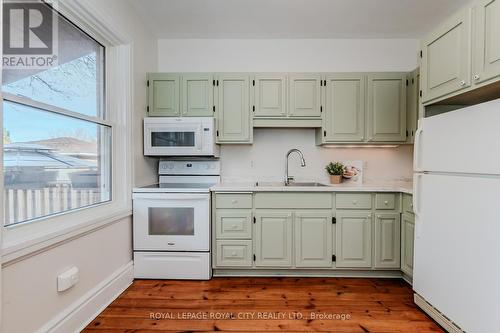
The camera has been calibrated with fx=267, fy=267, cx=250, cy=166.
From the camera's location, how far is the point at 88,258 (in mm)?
1921

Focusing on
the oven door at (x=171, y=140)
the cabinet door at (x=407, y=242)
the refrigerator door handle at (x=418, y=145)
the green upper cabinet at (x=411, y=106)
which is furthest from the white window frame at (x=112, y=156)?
the green upper cabinet at (x=411, y=106)

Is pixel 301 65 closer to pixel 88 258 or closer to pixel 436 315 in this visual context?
pixel 436 315

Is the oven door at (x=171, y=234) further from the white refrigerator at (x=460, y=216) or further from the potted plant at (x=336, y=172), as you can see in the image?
the white refrigerator at (x=460, y=216)

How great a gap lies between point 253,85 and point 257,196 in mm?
1192

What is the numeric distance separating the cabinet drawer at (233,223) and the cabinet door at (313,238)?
0.46 m

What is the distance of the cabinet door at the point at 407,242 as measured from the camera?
2.37 metres

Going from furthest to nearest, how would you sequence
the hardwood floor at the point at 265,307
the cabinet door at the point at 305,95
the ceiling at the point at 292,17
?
the cabinet door at the point at 305,95 → the ceiling at the point at 292,17 → the hardwood floor at the point at 265,307

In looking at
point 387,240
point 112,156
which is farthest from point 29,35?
point 387,240

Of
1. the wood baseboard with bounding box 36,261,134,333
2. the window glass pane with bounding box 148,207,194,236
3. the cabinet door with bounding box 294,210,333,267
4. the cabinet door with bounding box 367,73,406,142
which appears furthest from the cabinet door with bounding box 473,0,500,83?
the wood baseboard with bounding box 36,261,134,333

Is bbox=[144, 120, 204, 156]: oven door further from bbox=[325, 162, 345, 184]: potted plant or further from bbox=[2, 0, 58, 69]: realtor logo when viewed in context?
bbox=[325, 162, 345, 184]: potted plant

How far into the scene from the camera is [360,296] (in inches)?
89.7

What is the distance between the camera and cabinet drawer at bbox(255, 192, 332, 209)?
2.57 meters

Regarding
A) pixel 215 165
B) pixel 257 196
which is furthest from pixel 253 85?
pixel 257 196

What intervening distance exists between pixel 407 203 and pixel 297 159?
48.0 inches
